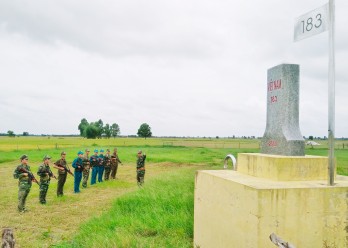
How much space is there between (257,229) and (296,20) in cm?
273

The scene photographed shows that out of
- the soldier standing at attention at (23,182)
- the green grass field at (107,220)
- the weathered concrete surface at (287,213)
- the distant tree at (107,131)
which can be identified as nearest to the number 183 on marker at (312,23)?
the weathered concrete surface at (287,213)

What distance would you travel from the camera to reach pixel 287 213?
12.9 feet

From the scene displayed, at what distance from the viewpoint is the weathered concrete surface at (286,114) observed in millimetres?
5016

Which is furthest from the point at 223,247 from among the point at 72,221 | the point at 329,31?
the point at 72,221

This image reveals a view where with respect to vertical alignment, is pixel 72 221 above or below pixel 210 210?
below

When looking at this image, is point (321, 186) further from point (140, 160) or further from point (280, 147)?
point (140, 160)

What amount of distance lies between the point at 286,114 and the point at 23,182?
8.68 meters

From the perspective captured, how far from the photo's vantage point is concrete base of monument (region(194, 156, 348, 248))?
388 cm

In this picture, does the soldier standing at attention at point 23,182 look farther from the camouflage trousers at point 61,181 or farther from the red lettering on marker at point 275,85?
the red lettering on marker at point 275,85

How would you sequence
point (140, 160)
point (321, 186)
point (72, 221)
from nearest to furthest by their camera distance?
1. point (321, 186)
2. point (72, 221)
3. point (140, 160)

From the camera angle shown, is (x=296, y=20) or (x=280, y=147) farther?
(x=280, y=147)

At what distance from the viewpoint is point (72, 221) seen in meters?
9.16

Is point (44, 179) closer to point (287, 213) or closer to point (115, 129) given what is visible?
point (287, 213)

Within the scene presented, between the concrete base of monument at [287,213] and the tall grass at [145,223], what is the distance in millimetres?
2159
